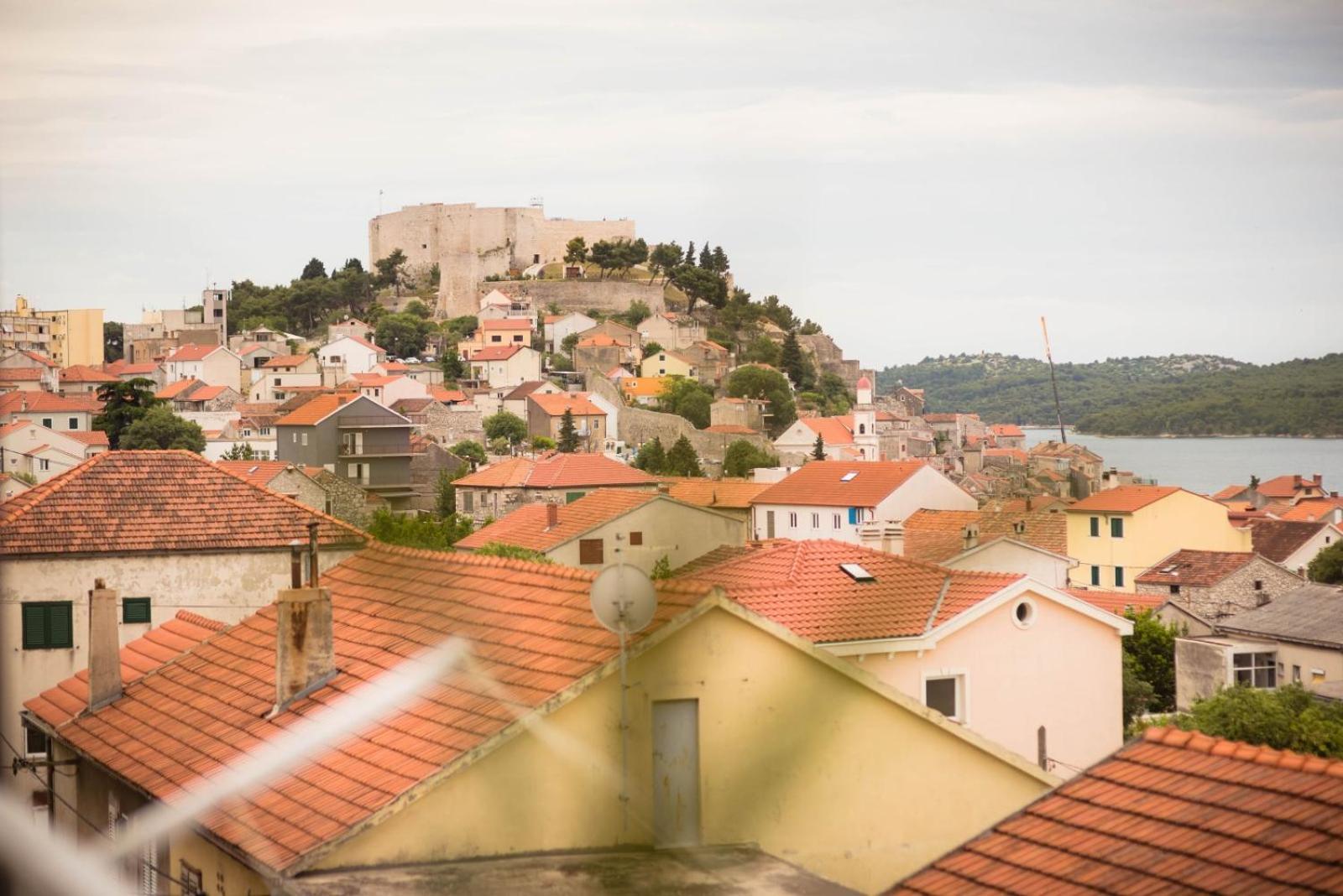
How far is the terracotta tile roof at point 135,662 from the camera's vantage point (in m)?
3.22

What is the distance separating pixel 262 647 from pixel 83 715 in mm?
553

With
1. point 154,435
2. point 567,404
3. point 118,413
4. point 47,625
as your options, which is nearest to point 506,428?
point 567,404

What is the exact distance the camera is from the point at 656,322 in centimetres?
4306

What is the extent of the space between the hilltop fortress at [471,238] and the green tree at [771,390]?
43.3 feet

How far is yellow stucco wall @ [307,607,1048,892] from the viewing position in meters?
1.53

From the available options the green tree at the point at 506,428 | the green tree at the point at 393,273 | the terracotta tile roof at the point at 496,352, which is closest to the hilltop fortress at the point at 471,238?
the green tree at the point at 393,273

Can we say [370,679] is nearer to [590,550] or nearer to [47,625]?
[590,550]

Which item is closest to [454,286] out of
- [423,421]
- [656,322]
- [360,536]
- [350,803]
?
[656,322]

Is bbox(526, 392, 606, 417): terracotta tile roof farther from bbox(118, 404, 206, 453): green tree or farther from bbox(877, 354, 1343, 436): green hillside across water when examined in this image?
bbox(877, 354, 1343, 436): green hillside across water

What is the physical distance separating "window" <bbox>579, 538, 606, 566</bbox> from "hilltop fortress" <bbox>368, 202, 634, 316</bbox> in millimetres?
45317

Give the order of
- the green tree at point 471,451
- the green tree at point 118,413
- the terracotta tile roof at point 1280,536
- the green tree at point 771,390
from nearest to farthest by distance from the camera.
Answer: the green tree at point 118,413 → the terracotta tile roof at point 1280,536 → the green tree at point 471,451 → the green tree at point 771,390

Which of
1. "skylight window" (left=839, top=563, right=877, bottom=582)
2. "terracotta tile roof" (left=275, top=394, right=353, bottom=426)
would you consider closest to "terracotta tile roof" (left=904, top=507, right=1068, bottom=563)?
"skylight window" (left=839, top=563, right=877, bottom=582)

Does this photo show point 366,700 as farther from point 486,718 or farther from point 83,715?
point 83,715

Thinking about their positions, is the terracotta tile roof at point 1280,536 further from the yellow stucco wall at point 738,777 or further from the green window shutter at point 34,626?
the yellow stucco wall at point 738,777
